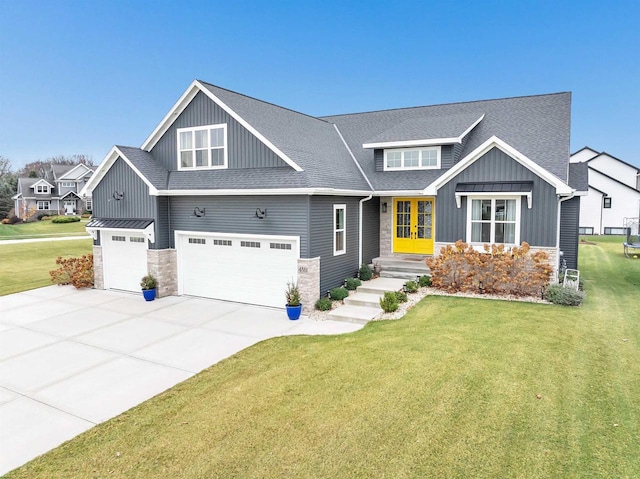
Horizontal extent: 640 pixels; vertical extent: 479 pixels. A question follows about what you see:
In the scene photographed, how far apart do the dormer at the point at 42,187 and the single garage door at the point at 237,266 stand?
61097 millimetres

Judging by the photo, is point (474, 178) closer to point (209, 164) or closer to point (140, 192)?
point (209, 164)

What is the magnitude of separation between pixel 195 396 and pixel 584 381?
22.6 ft

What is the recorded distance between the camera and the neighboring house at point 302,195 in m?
13.4

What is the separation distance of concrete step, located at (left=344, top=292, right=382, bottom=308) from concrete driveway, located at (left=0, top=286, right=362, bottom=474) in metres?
1.47

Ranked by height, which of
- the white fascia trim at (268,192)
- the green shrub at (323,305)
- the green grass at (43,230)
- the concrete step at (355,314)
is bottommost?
the concrete step at (355,314)

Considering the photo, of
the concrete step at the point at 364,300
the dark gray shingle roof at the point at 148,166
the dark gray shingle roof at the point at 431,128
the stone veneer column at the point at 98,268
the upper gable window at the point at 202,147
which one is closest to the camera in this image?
the concrete step at the point at 364,300

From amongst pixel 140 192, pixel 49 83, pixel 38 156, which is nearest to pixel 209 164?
pixel 140 192

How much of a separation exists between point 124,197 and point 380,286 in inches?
394

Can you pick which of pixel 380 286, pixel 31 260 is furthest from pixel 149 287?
pixel 31 260

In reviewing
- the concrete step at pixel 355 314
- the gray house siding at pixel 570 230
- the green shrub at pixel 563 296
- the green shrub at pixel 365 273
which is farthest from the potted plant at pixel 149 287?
the gray house siding at pixel 570 230

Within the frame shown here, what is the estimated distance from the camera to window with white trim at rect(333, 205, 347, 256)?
14.3 metres

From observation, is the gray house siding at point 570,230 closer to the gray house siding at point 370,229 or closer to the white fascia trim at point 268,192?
the gray house siding at point 370,229

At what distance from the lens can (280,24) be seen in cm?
3538

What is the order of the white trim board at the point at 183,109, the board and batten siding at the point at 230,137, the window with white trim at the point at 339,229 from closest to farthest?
the white trim board at the point at 183,109 < the board and batten siding at the point at 230,137 < the window with white trim at the point at 339,229
